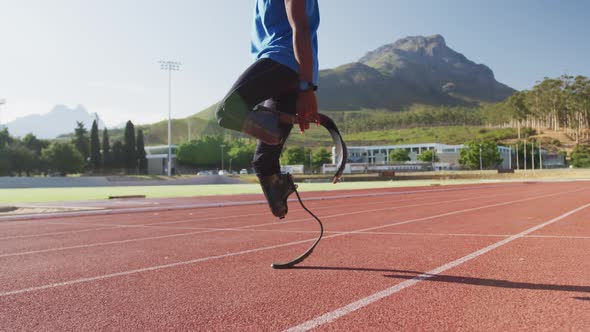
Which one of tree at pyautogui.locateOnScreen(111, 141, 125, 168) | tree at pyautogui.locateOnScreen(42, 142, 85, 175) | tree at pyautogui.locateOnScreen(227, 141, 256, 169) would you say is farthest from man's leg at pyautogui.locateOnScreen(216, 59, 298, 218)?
tree at pyautogui.locateOnScreen(227, 141, 256, 169)

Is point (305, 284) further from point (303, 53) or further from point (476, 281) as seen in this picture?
point (303, 53)

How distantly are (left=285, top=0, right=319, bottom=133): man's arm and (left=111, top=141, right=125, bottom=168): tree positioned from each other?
10366 cm

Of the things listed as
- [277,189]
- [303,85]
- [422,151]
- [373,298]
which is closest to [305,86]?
[303,85]

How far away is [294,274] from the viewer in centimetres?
394

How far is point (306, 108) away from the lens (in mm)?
3203

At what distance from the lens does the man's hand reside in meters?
3.19

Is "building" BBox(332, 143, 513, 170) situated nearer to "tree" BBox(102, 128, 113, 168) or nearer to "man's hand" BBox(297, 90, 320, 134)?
"tree" BBox(102, 128, 113, 168)

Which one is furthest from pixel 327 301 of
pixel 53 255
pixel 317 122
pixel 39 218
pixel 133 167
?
pixel 133 167

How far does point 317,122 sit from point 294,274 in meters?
1.39

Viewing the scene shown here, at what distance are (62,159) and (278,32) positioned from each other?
294 feet

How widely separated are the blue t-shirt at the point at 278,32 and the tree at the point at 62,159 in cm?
8932

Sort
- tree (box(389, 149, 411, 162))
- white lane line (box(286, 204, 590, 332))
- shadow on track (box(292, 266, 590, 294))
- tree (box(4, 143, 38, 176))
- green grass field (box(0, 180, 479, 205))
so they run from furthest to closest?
tree (box(389, 149, 411, 162)) < tree (box(4, 143, 38, 176)) < green grass field (box(0, 180, 479, 205)) < shadow on track (box(292, 266, 590, 294)) < white lane line (box(286, 204, 590, 332))

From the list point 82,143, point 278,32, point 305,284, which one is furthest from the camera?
point 82,143

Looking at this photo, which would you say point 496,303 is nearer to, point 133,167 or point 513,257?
point 513,257
